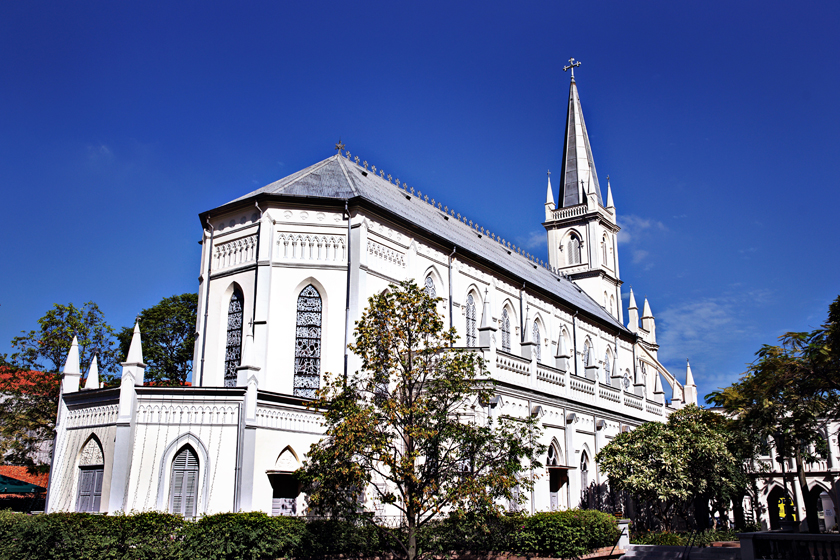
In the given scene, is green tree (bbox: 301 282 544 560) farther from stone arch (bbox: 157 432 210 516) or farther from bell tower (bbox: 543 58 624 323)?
bell tower (bbox: 543 58 624 323)

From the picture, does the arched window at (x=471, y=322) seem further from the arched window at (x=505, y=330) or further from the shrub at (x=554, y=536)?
the shrub at (x=554, y=536)

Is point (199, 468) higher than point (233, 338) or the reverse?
the reverse

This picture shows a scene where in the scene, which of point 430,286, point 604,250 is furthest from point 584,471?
point 604,250

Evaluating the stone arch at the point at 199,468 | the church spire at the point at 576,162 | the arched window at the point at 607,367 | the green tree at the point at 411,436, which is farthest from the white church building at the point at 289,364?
the church spire at the point at 576,162

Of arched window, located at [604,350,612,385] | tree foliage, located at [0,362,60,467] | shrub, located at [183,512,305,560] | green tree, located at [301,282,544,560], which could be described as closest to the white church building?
shrub, located at [183,512,305,560]

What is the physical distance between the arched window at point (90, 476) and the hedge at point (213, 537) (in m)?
1.84

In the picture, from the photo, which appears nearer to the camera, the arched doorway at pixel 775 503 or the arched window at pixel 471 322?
the arched window at pixel 471 322

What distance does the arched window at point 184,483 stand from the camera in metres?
20.7

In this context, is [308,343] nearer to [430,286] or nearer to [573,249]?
[430,286]

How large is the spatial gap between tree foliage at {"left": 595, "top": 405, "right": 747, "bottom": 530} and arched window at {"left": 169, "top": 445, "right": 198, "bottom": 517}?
15.8 metres

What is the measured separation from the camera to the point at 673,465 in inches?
1062

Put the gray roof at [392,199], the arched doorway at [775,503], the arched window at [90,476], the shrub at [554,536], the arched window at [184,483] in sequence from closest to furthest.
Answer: the shrub at [554,536] → the arched window at [184,483] → the arched window at [90,476] → the gray roof at [392,199] → the arched doorway at [775,503]

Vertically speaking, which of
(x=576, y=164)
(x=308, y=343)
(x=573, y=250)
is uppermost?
(x=576, y=164)

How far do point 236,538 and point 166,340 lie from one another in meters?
31.7
